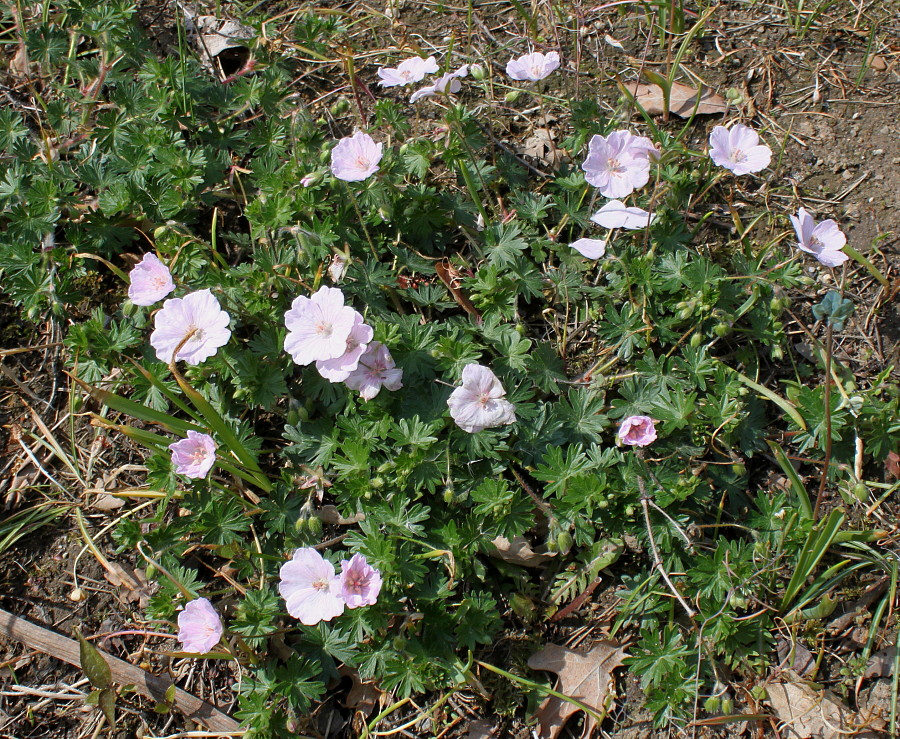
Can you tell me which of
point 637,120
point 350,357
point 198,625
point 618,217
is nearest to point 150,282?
point 350,357

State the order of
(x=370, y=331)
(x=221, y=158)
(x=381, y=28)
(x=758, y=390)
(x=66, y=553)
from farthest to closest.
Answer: (x=381, y=28), (x=221, y=158), (x=66, y=553), (x=758, y=390), (x=370, y=331)

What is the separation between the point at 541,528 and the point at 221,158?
2.08m

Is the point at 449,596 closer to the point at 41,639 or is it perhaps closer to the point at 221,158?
the point at 41,639

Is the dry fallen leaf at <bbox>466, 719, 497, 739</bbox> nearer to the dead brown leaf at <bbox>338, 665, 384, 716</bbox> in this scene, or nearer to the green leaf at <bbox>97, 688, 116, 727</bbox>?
the dead brown leaf at <bbox>338, 665, 384, 716</bbox>

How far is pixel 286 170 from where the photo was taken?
2850 millimetres

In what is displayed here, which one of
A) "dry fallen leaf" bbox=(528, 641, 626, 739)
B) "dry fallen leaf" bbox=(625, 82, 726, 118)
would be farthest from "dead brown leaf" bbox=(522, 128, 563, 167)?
"dry fallen leaf" bbox=(528, 641, 626, 739)

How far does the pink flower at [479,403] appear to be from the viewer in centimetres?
234

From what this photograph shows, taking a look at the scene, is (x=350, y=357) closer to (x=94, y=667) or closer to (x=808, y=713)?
(x=94, y=667)

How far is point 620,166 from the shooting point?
8.83 ft

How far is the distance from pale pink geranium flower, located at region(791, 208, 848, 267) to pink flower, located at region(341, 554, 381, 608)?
186 cm

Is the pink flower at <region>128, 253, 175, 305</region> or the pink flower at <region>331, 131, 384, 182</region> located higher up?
the pink flower at <region>331, 131, 384, 182</region>

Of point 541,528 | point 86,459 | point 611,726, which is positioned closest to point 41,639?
point 86,459

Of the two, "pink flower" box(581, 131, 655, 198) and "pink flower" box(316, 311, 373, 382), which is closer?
"pink flower" box(316, 311, 373, 382)

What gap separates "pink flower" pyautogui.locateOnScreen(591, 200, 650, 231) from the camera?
270cm
